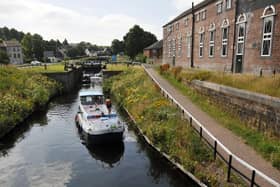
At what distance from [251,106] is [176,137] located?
12.7ft

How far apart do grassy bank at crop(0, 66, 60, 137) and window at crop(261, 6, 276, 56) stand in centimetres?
1986

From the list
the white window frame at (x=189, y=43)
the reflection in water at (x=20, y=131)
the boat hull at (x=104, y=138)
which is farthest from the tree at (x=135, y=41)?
the boat hull at (x=104, y=138)

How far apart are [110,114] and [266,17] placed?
13878 mm

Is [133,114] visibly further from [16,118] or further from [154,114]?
[16,118]

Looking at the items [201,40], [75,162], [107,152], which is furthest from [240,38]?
Answer: [75,162]

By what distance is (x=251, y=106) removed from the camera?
37.8 feet

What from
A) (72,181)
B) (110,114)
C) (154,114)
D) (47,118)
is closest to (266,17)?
(154,114)

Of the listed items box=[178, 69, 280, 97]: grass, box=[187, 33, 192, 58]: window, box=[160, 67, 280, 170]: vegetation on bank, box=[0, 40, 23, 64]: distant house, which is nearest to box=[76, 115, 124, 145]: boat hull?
box=[160, 67, 280, 170]: vegetation on bank

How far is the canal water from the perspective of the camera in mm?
10781

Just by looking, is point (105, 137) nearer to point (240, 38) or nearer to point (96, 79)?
point (240, 38)

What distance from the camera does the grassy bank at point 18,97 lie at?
690 inches

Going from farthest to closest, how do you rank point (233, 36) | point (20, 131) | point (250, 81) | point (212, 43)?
point (212, 43) < point (233, 36) < point (20, 131) < point (250, 81)

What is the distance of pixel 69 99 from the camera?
32.0m

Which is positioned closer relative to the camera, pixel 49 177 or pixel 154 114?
pixel 49 177
